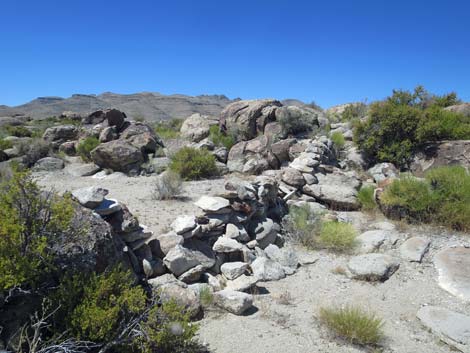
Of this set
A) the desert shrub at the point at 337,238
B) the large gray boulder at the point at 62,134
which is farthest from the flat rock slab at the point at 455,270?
the large gray boulder at the point at 62,134

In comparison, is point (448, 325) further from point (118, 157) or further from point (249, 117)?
point (249, 117)

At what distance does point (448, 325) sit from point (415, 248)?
230cm

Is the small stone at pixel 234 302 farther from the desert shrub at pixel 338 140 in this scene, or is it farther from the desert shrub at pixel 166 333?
the desert shrub at pixel 338 140

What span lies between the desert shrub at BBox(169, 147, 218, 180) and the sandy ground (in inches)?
106

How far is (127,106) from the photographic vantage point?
2468 inches

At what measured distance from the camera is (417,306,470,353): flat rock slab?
3689 millimetres

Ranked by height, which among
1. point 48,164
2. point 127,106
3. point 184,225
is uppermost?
point 127,106

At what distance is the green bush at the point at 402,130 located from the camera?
412 inches

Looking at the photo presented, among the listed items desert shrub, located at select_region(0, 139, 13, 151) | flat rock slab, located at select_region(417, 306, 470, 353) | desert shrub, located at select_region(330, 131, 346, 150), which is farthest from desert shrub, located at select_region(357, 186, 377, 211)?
desert shrub, located at select_region(0, 139, 13, 151)

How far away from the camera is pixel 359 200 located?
8.29m

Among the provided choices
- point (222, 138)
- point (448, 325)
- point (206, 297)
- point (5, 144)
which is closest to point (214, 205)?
point (206, 297)

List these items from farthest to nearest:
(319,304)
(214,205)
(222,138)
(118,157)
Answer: (222,138) < (118,157) < (214,205) < (319,304)

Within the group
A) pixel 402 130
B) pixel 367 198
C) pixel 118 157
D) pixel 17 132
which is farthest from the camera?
pixel 17 132

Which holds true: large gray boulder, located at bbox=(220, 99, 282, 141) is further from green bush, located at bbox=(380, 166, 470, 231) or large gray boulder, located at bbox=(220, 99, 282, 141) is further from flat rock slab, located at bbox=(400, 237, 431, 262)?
flat rock slab, located at bbox=(400, 237, 431, 262)
